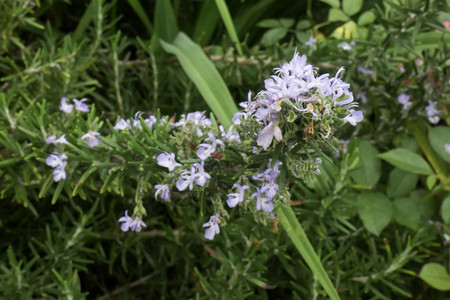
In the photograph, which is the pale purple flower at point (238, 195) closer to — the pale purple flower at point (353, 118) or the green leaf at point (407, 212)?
the pale purple flower at point (353, 118)

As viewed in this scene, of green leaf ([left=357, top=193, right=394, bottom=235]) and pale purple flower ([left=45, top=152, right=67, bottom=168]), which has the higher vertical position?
pale purple flower ([left=45, top=152, right=67, bottom=168])

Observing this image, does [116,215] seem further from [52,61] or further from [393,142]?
[393,142]

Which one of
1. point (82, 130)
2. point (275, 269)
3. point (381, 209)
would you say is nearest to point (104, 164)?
point (82, 130)

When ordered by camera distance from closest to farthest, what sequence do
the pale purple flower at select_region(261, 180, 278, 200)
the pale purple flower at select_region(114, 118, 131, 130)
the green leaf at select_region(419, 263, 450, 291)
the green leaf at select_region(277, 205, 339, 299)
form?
the pale purple flower at select_region(261, 180, 278, 200) < the green leaf at select_region(277, 205, 339, 299) < the pale purple flower at select_region(114, 118, 131, 130) < the green leaf at select_region(419, 263, 450, 291)

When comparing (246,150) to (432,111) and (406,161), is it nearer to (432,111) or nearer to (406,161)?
(406,161)

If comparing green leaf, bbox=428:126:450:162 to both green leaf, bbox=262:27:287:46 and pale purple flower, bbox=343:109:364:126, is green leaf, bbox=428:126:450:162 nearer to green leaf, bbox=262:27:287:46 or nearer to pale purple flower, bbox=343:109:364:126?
green leaf, bbox=262:27:287:46

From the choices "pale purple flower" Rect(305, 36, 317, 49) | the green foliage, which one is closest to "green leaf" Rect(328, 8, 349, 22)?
the green foliage
